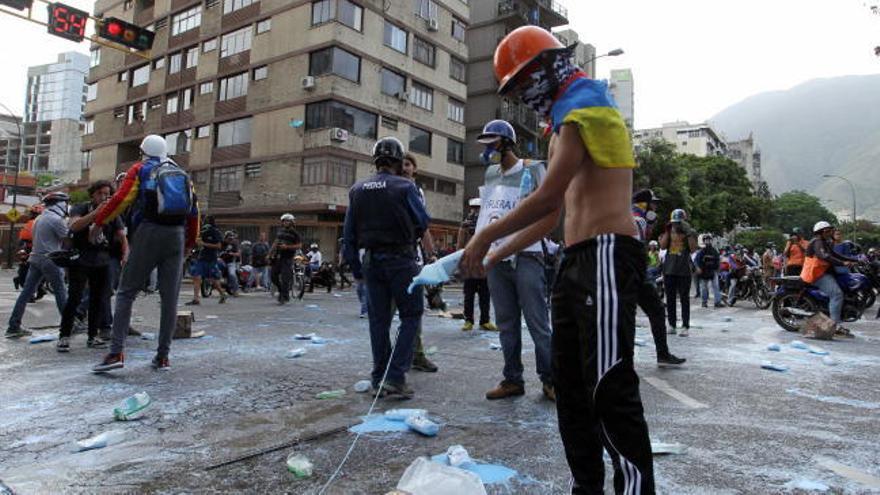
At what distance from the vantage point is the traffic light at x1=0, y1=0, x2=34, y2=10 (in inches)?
476

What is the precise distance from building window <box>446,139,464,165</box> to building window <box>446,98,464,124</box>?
1549mm

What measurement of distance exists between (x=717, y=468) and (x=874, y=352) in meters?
5.94

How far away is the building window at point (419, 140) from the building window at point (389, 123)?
1.74 meters

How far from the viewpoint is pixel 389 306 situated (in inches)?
167

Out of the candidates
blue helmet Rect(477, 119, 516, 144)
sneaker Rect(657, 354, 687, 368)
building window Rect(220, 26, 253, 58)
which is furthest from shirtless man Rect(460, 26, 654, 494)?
building window Rect(220, 26, 253, 58)

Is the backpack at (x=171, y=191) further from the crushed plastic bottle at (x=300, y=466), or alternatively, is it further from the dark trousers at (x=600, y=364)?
the dark trousers at (x=600, y=364)

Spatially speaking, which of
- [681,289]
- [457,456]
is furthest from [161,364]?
[681,289]

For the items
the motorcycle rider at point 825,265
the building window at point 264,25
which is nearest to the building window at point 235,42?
the building window at point 264,25

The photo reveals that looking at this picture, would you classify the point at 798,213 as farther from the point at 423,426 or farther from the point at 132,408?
the point at 132,408

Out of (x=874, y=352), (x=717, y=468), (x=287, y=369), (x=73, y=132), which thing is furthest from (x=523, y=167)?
(x=73, y=132)

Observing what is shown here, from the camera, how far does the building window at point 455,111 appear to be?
3800 cm

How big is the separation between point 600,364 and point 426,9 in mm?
37446

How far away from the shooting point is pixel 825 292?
8867mm

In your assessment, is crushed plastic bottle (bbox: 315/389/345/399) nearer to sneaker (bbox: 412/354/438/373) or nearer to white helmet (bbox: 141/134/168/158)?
sneaker (bbox: 412/354/438/373)
